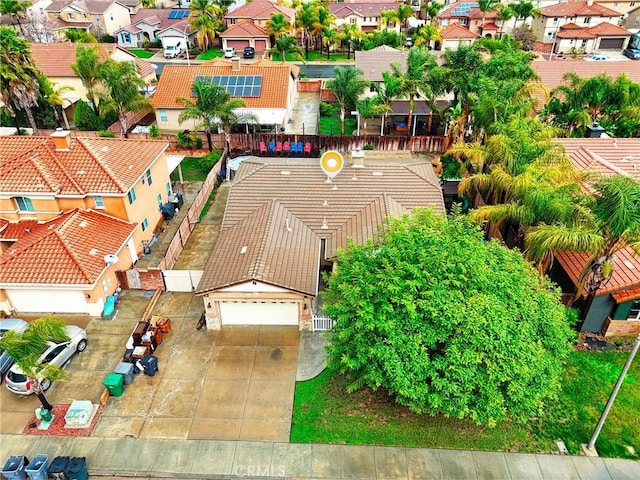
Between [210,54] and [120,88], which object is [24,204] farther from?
[210,54]

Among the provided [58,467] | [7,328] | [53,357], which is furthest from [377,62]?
[58,467]

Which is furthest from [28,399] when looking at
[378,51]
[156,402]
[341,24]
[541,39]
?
[541,39]

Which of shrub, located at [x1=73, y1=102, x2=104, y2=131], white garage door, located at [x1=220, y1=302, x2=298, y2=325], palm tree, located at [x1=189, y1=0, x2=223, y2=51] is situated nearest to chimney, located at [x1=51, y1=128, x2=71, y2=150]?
white garage door, located at [x1=220, y1=302, x2=298, y2=325]

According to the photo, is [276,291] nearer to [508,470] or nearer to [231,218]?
[231,218]

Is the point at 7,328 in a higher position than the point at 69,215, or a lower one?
lower

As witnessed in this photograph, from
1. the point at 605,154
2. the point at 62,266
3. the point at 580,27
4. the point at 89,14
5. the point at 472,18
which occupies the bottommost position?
the point at 62,266

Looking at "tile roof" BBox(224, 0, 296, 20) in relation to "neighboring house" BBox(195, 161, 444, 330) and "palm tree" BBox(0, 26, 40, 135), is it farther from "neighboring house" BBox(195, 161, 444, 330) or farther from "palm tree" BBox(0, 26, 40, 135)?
"neighboring house" BBox(195, 161, 444, 330)
